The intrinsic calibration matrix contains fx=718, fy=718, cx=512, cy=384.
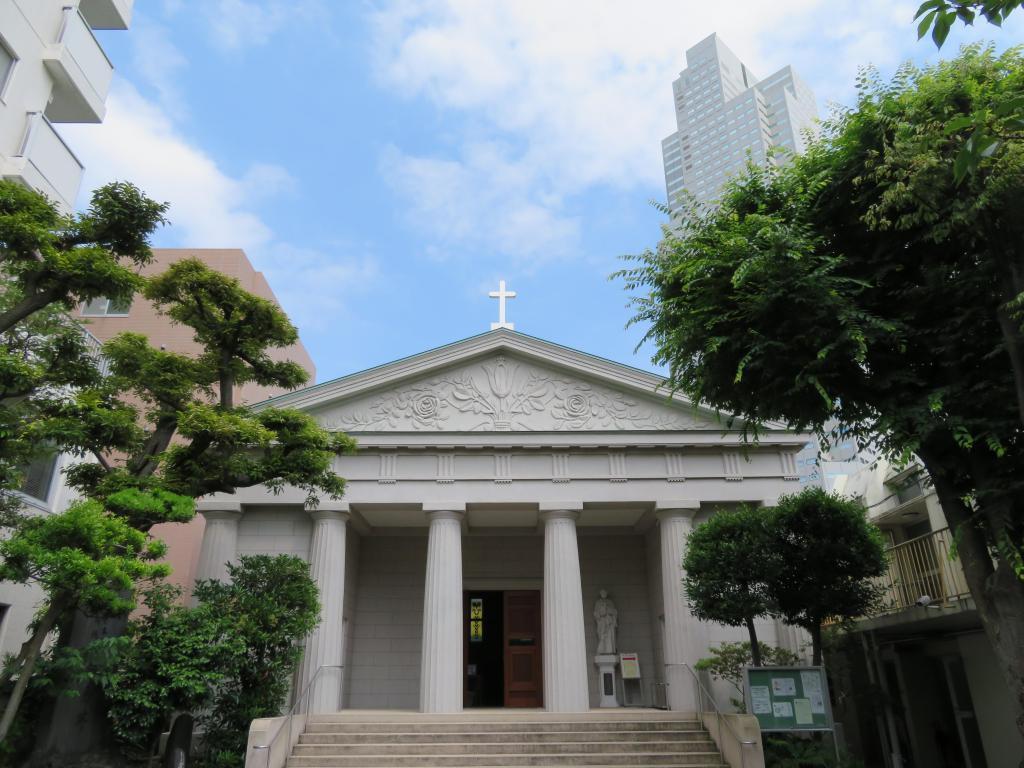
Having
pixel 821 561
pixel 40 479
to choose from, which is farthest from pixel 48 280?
pixel 821 561

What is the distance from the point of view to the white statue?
19109mm

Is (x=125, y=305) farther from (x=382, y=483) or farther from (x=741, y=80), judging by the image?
(x=741, y=80)

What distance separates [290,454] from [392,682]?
9.18 meters

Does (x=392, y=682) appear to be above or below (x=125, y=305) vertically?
below

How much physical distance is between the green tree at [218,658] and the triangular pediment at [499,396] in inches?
210

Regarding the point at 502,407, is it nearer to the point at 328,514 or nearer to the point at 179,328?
the point at 328,514

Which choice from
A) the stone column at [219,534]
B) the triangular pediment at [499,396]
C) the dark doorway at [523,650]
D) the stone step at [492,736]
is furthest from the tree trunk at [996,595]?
the stone column at [219,534]

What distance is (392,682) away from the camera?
63.5ft

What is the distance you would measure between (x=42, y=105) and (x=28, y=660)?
35.7 feet

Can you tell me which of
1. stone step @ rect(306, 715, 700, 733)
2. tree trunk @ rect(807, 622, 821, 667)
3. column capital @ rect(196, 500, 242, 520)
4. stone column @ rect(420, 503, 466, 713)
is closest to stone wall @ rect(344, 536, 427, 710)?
stone column @ rect(420, 503, 466, 713)

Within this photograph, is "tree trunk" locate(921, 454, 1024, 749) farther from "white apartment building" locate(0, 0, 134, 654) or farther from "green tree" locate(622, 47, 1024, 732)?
"white apartment building" locate(0, 0, 134, 654)

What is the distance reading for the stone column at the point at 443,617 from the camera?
52.0 feet

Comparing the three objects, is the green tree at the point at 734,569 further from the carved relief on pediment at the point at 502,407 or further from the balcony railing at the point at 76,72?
the balcony railing at the point at 76,72

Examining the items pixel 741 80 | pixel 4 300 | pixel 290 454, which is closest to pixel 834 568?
pixel 290 454
